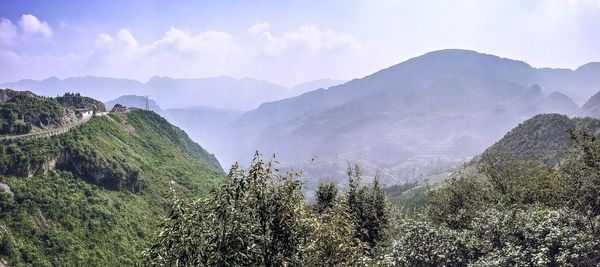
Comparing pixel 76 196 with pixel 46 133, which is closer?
pixel 76 196

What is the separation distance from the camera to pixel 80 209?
2714 inches

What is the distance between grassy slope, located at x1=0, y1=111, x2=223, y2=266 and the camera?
58.3 meters

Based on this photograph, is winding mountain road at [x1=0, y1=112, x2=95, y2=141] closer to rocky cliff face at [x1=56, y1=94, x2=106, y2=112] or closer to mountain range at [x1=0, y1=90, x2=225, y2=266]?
mountain range at [x1=0, y1=90, x2=225, y2=266]

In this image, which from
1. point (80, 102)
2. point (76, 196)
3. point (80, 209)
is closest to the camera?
point (80, 209)

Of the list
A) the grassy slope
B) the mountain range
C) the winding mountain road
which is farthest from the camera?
the winding mountain road

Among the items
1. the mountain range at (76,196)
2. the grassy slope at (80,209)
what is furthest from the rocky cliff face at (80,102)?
the grassy slope at (80,209)

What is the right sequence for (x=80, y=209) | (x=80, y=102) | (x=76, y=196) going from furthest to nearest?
(x=80, y=102), (x=76, y=196), (x=80, y=209)

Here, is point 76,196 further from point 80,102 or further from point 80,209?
point 80,102

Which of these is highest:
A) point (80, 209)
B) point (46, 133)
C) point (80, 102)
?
point (80, 102)

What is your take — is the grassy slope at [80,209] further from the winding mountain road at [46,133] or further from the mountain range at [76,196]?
the winding mountain road at [46,133]

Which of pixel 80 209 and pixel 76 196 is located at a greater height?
pixel 76 196

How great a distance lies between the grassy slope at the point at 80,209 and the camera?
58344mm

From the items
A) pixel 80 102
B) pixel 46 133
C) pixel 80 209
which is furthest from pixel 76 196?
pixel 80 102

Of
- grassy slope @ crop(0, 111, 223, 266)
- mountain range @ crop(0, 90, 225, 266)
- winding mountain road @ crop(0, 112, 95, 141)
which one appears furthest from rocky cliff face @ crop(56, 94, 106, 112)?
winding mountain road @ crop(0, 112, 95, 141)
